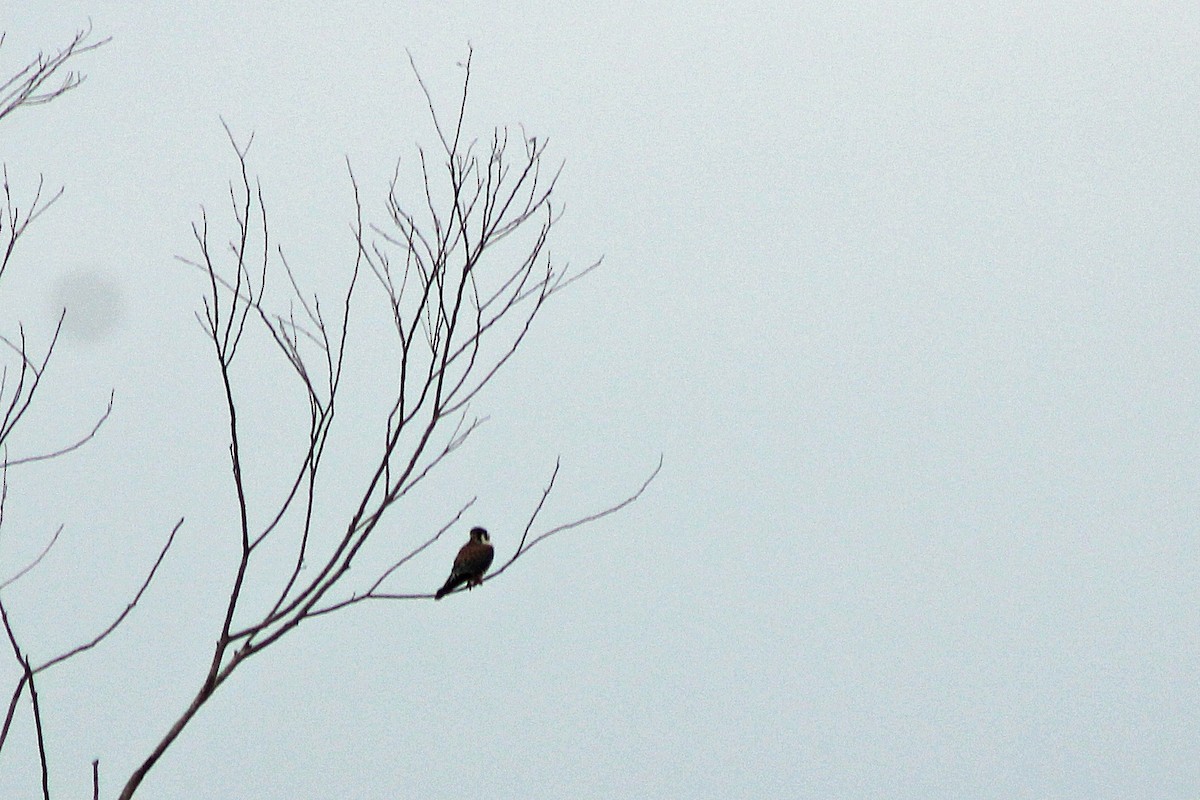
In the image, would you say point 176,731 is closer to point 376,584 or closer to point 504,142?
point 376,584

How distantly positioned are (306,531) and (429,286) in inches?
27.2

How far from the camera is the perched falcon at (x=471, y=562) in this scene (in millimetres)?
6229

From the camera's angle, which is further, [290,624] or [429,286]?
[429,286]

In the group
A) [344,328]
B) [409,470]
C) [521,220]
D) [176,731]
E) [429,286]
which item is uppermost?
[521,220]

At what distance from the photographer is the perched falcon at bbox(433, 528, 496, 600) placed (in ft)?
20.4

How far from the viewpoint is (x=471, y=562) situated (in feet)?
21.2

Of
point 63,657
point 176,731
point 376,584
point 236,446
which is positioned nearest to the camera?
point 176,731

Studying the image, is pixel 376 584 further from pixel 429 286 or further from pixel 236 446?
pixel 429 286

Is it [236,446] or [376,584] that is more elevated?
[236,446]

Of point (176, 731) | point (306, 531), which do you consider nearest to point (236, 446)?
point (306, 531)

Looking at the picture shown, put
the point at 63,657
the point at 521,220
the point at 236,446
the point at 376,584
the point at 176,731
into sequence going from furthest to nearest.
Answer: the point at 521,220 → the point at 376,584 → the point at 236,446 → the point at 63,657 → the point at 176,731

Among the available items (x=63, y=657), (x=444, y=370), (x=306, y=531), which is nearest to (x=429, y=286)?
(x=444, y=370)

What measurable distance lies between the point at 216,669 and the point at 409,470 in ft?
2.00

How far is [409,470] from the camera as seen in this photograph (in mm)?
2857
